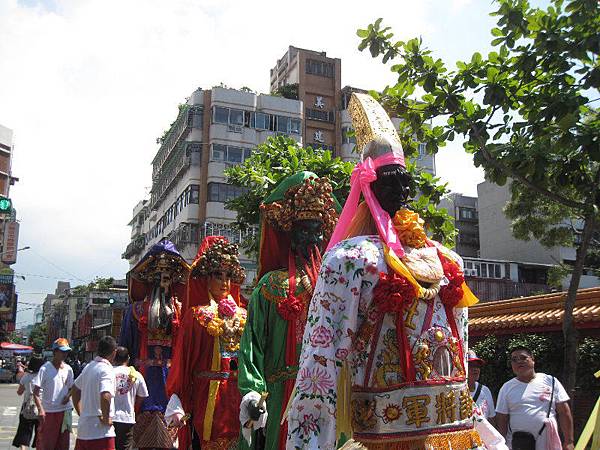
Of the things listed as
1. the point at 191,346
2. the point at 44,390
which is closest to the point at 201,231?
the point at 44,390

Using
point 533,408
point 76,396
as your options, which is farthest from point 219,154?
point 533,408

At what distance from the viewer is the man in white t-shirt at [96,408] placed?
22.3ft

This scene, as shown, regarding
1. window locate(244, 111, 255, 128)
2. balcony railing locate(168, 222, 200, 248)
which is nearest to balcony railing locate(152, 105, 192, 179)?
window locate(244, 111, 255, 128)

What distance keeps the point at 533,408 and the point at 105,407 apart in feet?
13.8

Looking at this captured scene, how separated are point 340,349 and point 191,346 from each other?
3.10 meters

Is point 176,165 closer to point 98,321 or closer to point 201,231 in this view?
point 201,231

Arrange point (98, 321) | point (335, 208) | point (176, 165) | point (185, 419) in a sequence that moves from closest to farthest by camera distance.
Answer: point (335, 208) → point (185, 419) → point (176, 165) → point (98, 321)

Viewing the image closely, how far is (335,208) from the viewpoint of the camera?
4523 millimetres

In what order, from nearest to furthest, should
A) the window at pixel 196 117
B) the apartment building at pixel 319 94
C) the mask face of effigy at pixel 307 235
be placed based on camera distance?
1. the mask face of effigy at pixel 307 235
2. the window at pixel 196 117
3. the apartment building at pixel 319 94

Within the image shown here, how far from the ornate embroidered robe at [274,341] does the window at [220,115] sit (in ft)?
113

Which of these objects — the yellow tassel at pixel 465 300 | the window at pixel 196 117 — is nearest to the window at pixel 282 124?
the window at pixel 196 117

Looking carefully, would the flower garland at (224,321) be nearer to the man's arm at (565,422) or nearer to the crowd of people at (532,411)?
the crowd of people at (532,411)

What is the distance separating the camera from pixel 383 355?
2.48m

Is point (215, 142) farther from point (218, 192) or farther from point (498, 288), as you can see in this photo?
point (498, 288)
